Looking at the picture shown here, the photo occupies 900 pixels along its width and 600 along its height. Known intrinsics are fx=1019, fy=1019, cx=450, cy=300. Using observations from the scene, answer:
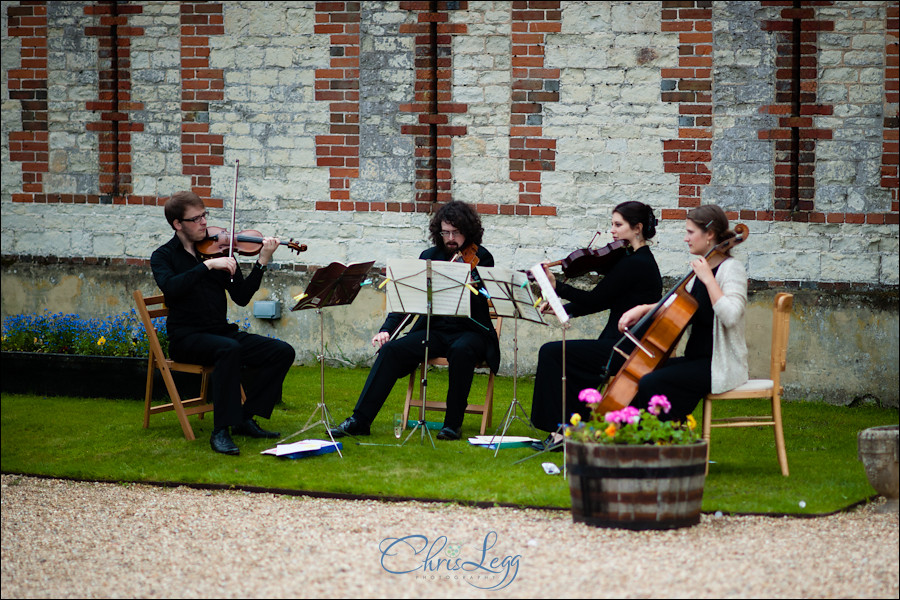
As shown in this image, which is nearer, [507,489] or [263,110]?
[507,489]

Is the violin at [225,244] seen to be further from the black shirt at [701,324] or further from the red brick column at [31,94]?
the red brick column at [31,94]

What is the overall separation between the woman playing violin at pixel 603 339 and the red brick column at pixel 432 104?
2.93 meters

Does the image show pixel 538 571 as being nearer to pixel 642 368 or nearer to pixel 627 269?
pixel 642 368

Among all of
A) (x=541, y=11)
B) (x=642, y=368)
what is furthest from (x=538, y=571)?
(x=541, y=11)

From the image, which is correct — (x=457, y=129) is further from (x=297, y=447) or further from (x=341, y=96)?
(x=297, y=447)

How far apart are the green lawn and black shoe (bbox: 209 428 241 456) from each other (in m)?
0.05

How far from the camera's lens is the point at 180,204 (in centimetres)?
628

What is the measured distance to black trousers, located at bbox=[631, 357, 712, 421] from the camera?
211 inches

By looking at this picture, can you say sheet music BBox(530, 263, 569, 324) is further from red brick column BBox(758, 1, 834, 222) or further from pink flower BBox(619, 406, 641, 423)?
red brick column BBox(758, 1, 834, 222)

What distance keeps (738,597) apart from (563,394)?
2022mm

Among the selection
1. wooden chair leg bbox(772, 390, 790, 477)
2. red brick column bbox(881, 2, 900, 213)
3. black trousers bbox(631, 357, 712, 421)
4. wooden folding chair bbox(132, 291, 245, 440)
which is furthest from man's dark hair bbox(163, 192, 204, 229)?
red brick column bbox(881, 2, 900, 213)

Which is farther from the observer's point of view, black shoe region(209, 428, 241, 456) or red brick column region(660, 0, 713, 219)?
red brick column region(660, 0, 713, 219)

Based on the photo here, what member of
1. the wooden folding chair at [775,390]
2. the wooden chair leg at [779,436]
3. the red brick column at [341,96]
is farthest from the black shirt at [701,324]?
the red brick column at [341,96]

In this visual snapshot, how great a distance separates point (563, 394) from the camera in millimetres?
5586
